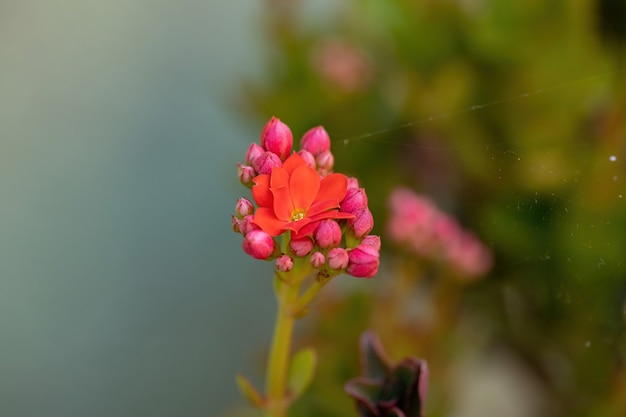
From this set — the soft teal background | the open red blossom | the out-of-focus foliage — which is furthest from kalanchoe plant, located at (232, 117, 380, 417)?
the soft teal background

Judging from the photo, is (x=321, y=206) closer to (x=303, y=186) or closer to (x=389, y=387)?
(x=303, y=186)

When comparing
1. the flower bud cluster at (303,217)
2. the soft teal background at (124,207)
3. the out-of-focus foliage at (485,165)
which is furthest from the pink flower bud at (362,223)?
the soft teal background at (124,207)

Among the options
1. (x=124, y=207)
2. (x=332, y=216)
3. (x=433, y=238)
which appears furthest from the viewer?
(x=124, y=207)

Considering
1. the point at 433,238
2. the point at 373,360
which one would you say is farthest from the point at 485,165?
the point at 373,360

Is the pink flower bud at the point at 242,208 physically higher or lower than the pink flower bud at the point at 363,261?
higher

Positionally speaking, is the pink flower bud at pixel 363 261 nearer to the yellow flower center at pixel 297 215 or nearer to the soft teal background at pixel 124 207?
the yellow flower center at pixel 297 215

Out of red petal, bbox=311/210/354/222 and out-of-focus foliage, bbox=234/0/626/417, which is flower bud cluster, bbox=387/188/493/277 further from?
red petal, bbox=311/210/354/222

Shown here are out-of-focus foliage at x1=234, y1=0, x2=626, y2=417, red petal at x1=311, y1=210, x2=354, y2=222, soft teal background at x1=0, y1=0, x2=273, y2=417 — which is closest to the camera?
red petal at x1=311, y1=210, x2=354, y2=222
